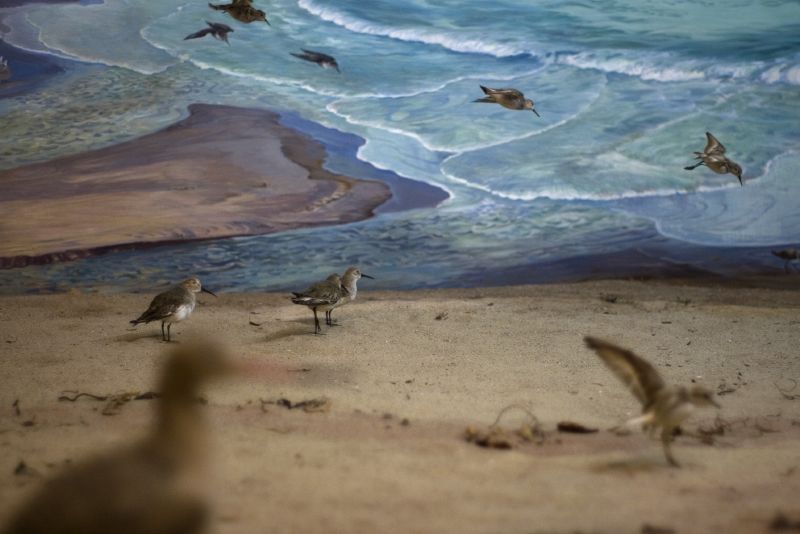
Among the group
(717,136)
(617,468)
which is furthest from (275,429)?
(717,136)

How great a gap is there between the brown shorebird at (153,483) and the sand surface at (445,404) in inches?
30.8

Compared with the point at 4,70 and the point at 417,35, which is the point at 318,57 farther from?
the point at 4,70

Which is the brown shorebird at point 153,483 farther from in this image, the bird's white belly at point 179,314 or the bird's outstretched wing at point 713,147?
the bird's outstretched wing at point 713,147

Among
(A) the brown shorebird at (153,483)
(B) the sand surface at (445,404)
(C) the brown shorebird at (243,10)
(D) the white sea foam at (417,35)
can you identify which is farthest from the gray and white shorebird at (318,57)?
(A) the brown shorebird at (153,483)

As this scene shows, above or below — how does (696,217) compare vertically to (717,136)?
below

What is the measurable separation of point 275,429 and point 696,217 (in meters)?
5.86

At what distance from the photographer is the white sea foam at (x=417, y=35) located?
31.4 ft

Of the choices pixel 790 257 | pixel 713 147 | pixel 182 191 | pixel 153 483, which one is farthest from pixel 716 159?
pixel 153 483

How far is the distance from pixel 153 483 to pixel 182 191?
6971 mm

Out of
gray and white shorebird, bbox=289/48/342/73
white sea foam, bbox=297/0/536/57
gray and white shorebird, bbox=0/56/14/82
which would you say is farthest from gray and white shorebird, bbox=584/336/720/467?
gray and white shorebird, bbox=0/56/14/82

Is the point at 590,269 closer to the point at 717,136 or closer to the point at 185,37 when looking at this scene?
the point at 717,136

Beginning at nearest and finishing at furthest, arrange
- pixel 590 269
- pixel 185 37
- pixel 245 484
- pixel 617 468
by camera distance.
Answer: pixel 245 484, pixel 617 468, pixel 590 269, pixel 185 37

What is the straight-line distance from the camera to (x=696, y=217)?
8.98 m

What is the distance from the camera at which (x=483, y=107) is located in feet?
31.6
